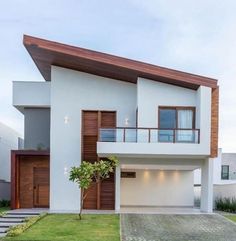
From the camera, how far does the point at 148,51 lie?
69.7 feet

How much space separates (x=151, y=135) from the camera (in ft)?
56.1

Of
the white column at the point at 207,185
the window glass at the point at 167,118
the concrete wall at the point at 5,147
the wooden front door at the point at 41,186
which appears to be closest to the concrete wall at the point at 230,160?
the white column at the point at 207,185

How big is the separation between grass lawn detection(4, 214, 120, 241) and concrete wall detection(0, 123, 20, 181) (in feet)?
28.6

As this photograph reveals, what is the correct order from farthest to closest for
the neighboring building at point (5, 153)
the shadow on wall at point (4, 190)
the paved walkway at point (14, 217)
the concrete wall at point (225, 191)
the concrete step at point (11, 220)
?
the neighboring building at point (5, 153)
the shadow on wall at point (4, 190)
the concrete wall at point (225, 191)
the concrete step at point (11, 220)
the paved walkway at point (14, 217)

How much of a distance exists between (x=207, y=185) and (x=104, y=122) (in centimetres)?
592

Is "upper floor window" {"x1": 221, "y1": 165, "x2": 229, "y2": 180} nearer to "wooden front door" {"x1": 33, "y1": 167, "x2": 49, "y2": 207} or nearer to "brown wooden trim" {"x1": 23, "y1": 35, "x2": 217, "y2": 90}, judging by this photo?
"brown wooden trim" {"x1": 23, "y1": 35, "x2": 217, "y2": 90}

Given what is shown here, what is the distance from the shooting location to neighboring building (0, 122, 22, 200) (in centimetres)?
2178

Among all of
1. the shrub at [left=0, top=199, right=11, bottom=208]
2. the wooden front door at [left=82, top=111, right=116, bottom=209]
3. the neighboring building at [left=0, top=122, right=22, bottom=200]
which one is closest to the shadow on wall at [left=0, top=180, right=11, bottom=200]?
the neighboring building at [left=0, top=122, right=22, bottom=200]

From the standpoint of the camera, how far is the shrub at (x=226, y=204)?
18594mm

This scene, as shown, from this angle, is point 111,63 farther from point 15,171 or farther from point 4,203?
point 4,203

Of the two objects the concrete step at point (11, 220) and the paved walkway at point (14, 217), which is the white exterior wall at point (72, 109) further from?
the concrete step at point (11, 220)

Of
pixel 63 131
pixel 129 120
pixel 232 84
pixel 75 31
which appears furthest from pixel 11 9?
pixel 232 84

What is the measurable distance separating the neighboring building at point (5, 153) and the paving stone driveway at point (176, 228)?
8794mm

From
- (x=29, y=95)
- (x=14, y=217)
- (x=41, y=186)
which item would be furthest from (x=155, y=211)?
(x=29, y=95)
